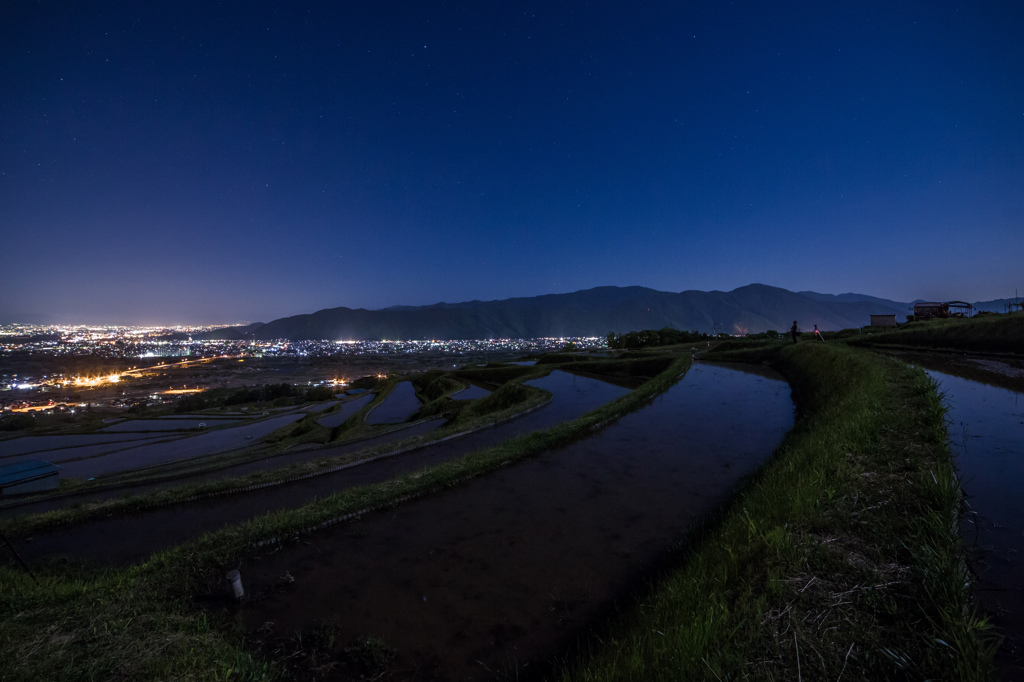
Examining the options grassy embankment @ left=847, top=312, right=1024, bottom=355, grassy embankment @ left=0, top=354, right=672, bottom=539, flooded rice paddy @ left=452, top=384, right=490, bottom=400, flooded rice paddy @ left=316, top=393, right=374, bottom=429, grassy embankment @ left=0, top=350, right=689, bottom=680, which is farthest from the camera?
flooded rice paddy @ left=316, top=393, right=374, bottom=429

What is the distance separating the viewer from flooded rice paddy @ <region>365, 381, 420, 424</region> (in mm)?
29789

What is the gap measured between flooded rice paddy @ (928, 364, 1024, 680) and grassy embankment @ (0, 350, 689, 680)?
7.04 m

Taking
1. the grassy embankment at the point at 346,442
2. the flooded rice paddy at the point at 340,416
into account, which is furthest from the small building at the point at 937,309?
the flooded rice paddy at the point at 340,416

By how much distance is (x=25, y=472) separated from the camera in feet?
44.0

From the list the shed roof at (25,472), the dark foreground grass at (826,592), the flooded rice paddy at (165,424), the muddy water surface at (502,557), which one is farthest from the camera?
the flooded rice paddy at (165,424)

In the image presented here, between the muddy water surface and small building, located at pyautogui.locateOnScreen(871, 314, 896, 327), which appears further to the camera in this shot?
small building, located at pyautogui.locateOnScreen(871, 314, 896, 327)

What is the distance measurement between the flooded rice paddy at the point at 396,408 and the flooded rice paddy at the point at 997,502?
26.9 m

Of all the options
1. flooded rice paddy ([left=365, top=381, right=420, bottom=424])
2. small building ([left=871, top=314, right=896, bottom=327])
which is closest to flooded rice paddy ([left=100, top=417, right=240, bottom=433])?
flooded rice paddy ([left=365, top=381, right=420, bottom=424])

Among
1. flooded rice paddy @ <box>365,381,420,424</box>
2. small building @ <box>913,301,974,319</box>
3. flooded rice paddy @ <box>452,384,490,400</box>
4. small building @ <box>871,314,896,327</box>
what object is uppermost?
small building @ <box>913,301,974,319</box>

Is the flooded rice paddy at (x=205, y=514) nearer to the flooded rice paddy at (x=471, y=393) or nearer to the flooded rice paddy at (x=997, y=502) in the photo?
the flooded rice paddy at (x=997, y=502)

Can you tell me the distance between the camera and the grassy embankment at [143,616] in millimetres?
3449

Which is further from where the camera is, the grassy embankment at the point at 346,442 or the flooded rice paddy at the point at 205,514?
the grassy embankment at the point at 346,442

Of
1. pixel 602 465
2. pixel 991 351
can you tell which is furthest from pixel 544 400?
pixel 991 351

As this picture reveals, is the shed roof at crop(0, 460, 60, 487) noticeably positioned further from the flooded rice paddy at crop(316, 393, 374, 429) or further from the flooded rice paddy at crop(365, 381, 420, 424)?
the flooded rice paddy at crop(316, 393, 374, 429)
